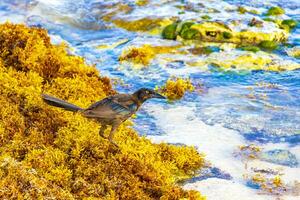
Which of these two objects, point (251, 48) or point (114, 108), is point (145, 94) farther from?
point (251, 48)

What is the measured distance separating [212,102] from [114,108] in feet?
19.4

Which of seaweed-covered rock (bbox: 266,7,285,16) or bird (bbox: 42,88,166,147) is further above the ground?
bird (bbox: 42,88,166,147)

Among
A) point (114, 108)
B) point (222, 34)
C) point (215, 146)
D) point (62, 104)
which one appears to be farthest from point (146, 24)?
point (114, 108)

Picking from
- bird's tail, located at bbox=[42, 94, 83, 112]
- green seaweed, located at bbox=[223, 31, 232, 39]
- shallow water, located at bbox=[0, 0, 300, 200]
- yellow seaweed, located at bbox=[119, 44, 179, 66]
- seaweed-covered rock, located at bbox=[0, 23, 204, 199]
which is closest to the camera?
seaweed-covered rock, located at bbox=[0, 23, 204, 199]

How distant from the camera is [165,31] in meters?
19.3

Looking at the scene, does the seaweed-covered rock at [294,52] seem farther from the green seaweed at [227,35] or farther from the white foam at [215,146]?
the white foam at [215,146]

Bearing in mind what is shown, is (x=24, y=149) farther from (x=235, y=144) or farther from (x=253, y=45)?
(x=253, y=45)

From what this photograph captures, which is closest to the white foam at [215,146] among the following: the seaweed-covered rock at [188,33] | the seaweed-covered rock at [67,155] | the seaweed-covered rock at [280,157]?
the seaweed-covered rock at [280,157]

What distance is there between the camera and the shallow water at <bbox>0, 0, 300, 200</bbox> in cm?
877

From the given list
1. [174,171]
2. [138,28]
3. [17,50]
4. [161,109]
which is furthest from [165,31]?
[174,171]

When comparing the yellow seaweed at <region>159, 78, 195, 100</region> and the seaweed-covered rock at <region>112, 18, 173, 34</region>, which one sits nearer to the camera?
the yellow seaweed at <region>159, 78, 195, 100</region>

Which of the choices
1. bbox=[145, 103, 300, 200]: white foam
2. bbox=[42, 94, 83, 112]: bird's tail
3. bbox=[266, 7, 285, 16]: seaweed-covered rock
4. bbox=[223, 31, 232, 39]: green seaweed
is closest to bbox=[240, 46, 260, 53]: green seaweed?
bbox=[223, 31, 232, 39]: green seaweed

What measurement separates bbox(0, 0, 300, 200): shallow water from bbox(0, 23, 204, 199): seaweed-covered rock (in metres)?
0.77

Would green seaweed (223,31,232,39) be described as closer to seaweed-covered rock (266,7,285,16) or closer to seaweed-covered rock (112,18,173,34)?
seaweed-covered rock (112,18,173,34)
